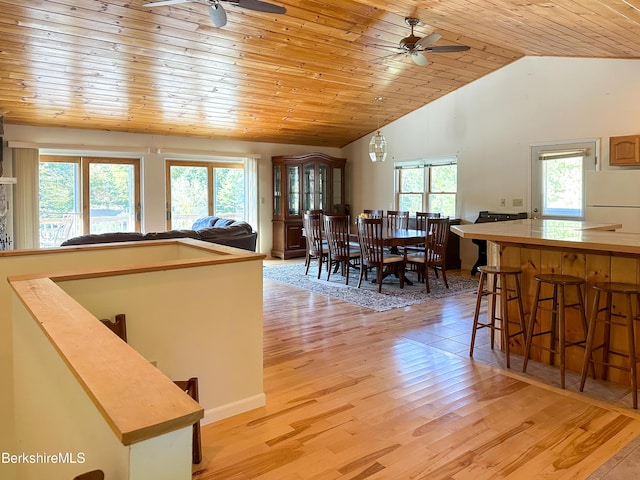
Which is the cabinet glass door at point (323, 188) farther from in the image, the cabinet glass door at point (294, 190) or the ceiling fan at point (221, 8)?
the ceiling fan at point (221, 8)

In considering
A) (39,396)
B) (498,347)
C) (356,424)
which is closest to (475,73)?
(498,347)

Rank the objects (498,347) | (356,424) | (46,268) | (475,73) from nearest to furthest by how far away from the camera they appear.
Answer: (356,424) < (46,268) < (498,347) < (475,73)

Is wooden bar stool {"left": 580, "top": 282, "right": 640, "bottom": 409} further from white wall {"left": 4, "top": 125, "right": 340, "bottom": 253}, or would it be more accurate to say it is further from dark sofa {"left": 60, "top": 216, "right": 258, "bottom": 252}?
white wall {"left": 4, "top": 125, "right": 340, "bottom": 253}

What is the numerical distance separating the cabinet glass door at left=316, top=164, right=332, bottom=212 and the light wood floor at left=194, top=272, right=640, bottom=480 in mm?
5646

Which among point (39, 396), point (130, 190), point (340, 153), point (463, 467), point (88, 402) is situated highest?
point (340, 153)

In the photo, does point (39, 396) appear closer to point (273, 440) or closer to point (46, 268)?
point (273, 440)

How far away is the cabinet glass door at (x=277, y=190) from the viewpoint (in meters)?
8.89

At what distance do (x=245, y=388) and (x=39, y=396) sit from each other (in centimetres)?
122

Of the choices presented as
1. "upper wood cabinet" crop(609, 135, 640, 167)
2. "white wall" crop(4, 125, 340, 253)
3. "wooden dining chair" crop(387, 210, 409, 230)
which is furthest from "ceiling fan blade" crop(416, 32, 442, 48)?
"white wall" crop(4, 125, 340, 253)

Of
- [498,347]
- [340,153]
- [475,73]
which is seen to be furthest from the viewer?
[340,153]

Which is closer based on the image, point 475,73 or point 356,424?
point 356,424

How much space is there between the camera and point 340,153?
Result: 1002cm

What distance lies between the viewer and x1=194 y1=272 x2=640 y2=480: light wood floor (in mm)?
→ 2119

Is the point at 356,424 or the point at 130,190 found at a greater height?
the point at 130,190
